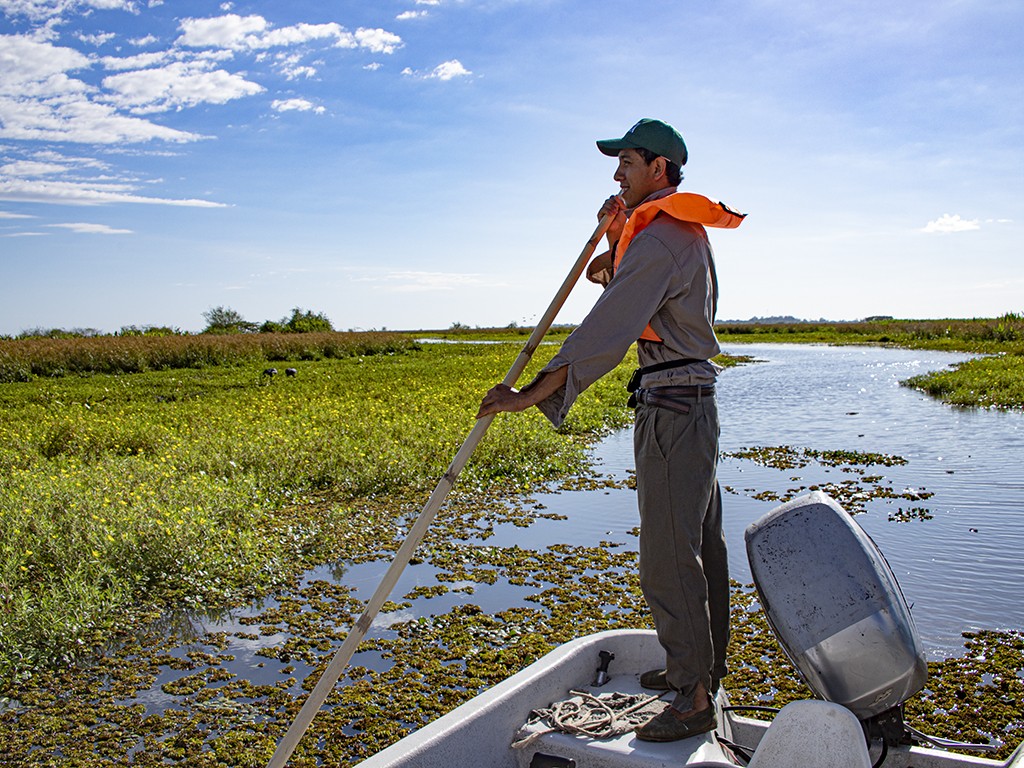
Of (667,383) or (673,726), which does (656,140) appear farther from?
(673,726)

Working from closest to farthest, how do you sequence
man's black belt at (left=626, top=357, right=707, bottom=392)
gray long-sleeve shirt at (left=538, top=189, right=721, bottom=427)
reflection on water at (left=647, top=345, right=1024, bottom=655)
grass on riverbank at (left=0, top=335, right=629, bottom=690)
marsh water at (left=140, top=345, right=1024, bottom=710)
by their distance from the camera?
gray long-sleeve shirt at (left=538, top=189, right=721, bottom=427) → man's black belt at (left=626, top=357, right=707, bottom=392) → grass on riverbank at (left=0, top=335, right=629, bottom=690) → marsh water at (left=140, top=345, right=1024, bottom=710) → reflection on water at (left=647, top=345, right=1024, bottom=655)

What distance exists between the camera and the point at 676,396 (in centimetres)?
266

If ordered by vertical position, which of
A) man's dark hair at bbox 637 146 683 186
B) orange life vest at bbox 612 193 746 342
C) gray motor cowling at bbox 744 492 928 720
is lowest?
gray motor cowling at bbox 744 492 928 720

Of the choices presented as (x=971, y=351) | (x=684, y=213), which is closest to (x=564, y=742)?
(x=684, y=213)

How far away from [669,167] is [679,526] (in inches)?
45.0

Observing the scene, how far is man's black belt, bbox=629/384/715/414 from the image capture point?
2.65m

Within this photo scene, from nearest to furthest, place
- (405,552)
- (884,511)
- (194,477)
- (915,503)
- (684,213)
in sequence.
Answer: (405,552) → (684,213) → (194,477) → (884,511) → (915,503)

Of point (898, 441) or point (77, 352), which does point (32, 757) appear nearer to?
point (898, 441)

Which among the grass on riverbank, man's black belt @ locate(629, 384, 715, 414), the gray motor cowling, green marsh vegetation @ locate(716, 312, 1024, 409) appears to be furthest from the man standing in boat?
green marsh vegetation @ locate(716, 312, 1024, 409)

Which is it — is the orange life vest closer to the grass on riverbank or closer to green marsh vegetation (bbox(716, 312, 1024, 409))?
the grass on riverbank

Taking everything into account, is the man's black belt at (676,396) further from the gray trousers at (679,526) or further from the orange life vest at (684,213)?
the orange life vest at (684,213)

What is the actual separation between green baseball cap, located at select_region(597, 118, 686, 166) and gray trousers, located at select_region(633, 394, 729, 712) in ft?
2.55

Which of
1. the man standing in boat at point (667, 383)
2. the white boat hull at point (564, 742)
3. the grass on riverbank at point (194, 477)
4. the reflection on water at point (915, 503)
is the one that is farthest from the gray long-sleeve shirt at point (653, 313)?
→ the grass on riverbank at point (194, 477)

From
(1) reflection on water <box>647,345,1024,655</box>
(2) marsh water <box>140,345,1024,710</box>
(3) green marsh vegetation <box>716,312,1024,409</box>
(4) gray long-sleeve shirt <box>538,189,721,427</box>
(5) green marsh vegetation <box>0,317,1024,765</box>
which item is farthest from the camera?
(3) green marsh vegetation <box>716,312,1024,409</box>
